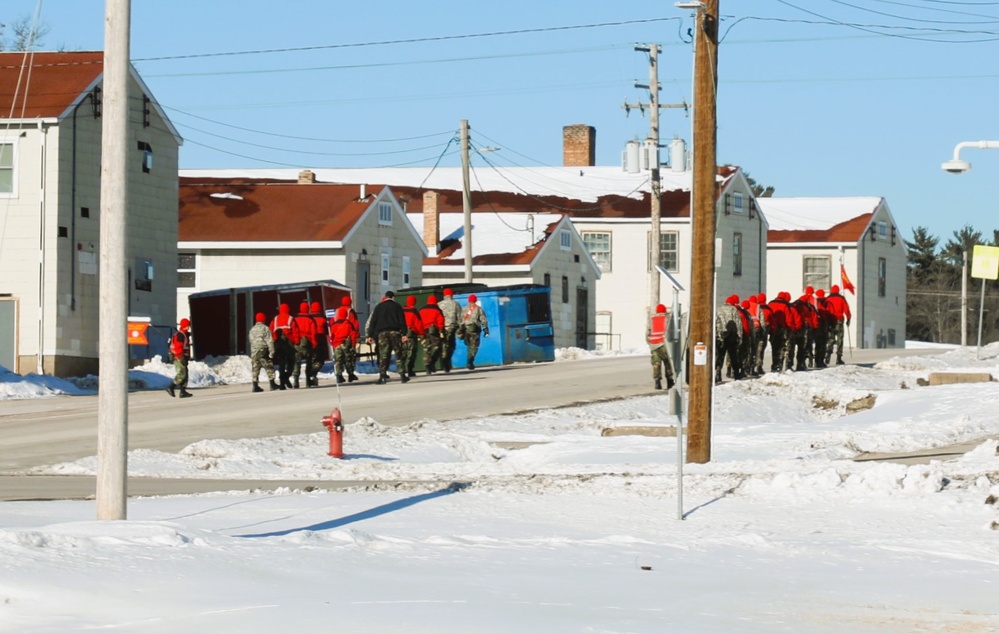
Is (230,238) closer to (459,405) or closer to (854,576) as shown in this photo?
(459,405)

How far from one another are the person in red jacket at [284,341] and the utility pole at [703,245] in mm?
13598

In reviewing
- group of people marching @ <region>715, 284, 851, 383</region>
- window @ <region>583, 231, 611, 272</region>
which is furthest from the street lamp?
window @ <region>583, 231, 611, 272</region>

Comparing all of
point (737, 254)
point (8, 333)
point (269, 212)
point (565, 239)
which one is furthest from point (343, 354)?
point (737, 254)

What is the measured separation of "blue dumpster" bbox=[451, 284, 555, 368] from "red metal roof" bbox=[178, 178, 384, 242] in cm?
1093

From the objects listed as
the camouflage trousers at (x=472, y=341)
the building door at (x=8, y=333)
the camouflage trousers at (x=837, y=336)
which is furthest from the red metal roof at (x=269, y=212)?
the camouflage trousers at (x=837, y=336)

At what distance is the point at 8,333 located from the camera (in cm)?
3819

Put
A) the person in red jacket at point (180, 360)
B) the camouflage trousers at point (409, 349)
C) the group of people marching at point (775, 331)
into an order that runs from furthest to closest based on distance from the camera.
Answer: the camouflage trousers at point (409, 349) < the group of people marching at point (775, 331) < the person in red jacket at point (180, 360)

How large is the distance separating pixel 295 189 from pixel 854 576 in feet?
147

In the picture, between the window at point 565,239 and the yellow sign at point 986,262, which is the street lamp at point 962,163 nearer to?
the yellow sign at point 986,262

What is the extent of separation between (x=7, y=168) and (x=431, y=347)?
10.6 meters

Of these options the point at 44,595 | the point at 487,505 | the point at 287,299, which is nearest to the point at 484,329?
the point at 287,299

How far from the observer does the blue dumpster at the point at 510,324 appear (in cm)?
4109

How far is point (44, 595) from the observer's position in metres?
9.20

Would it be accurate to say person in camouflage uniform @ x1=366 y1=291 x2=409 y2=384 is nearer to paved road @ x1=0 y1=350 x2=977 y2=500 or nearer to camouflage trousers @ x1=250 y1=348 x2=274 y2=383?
paved road @ x1=0 y1=350 x2=977 y2=500
